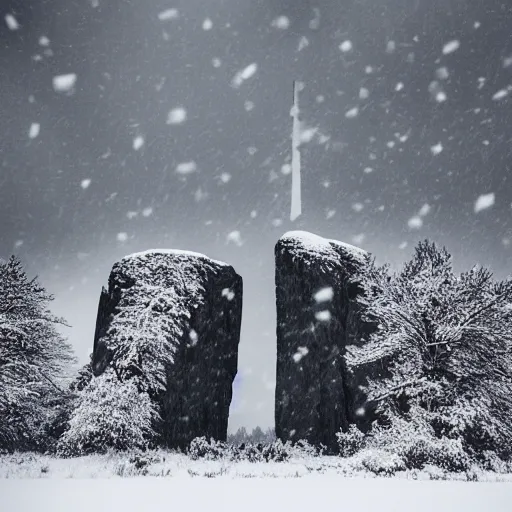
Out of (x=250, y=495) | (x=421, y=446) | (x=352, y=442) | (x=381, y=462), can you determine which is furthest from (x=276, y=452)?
(x=250, y=495)

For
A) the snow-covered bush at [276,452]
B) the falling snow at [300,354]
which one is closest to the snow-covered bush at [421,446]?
the snow-covered bush at [276,452]

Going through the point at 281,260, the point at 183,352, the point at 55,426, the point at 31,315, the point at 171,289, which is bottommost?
the point at 55,426

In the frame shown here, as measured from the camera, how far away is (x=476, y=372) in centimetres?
1007

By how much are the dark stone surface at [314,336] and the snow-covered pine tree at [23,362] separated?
792 cm

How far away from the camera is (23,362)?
12.8 metres

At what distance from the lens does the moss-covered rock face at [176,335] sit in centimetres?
1331

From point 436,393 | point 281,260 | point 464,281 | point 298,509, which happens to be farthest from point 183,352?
point 298,509

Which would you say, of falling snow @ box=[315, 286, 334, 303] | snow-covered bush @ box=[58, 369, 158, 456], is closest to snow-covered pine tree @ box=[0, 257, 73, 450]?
snow-covered bush @ box=[58, 369, 158, 456]

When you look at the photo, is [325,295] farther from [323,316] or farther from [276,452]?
Answer: [276,452]

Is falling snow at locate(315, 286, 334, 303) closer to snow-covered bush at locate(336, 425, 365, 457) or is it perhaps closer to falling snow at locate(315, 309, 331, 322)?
falling snow at locate(315, 309, 331, 322)

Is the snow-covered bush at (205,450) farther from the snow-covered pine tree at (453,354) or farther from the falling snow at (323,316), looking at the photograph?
the falling snow at (323,316)

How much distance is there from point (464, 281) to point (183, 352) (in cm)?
904

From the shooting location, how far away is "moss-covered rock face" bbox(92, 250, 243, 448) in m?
13.3

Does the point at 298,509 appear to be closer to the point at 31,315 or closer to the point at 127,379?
the point at 127,379
